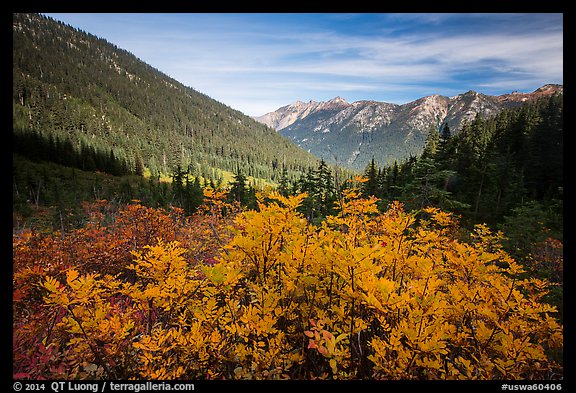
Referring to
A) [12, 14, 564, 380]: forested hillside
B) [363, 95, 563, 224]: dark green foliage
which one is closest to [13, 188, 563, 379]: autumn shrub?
[12, 14, 564, 380]: forested hillside

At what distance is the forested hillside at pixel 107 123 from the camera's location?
292 ft

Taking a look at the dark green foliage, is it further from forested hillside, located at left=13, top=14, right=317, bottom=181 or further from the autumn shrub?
forested hillside, located at left=13, top=14, right=317, bottom=181

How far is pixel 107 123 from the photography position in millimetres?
124562

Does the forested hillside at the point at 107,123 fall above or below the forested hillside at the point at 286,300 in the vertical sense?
above

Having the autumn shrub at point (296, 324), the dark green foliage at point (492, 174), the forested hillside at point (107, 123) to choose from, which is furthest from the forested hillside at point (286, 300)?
the forested hillside at point (107, 123)

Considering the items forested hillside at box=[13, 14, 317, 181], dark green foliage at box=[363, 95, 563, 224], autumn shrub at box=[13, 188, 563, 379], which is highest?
forested hillside at box=[13, 14, 317, 181]

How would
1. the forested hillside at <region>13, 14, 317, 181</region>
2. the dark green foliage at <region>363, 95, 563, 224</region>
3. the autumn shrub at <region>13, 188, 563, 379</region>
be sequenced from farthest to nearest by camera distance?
1. the forested hillside at <region>13, 14, 317, 181</region>
2. the dark green foliage at <region>363, 95, 563, 224</region>
3. the autumn shrub at <region>13, 188, 563, 379</region>

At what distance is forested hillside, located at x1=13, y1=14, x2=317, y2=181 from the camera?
88875mm

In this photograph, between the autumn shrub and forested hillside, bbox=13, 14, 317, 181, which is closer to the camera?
the autumn shrub

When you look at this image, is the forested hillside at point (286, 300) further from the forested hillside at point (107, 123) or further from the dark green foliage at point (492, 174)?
the forested hillside at point (107, 123)

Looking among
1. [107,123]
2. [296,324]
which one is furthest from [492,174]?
[107,123]

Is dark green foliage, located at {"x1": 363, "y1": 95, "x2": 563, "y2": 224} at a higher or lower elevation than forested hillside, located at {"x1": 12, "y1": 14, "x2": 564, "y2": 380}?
higher

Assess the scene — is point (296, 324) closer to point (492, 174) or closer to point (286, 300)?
point (286, 300)
